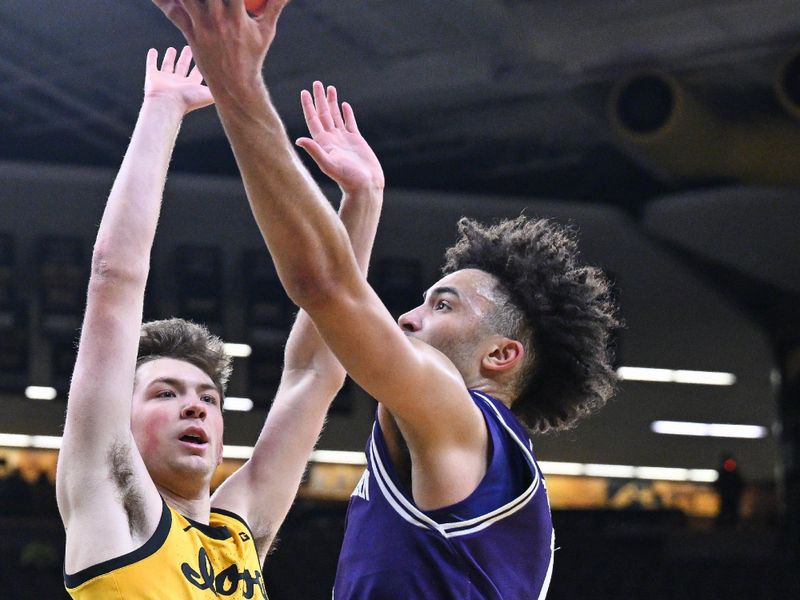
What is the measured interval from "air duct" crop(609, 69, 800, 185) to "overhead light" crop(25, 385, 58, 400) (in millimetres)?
6360

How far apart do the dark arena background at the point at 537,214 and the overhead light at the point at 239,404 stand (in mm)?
30

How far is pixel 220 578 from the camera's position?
238 cm

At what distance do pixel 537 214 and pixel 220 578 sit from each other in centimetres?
948

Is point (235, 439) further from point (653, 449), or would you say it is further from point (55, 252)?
point (653, 449)

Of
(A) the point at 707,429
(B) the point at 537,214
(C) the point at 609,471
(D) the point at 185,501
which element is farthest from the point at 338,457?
(D) the point at 185,501

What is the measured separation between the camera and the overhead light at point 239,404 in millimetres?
12070

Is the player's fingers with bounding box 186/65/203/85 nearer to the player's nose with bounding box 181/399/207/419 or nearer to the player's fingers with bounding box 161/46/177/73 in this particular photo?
the player's fingers with bounding box 161/46/177/73

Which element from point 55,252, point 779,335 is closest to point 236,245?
point 55,252

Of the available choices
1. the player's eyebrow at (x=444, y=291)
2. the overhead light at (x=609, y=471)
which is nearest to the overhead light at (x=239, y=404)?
the overhead light at (x=609, y=471)

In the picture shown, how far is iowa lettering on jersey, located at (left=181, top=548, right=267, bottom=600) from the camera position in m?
2.28

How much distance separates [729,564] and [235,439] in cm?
509

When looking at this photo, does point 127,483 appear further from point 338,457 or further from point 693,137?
point 338,457

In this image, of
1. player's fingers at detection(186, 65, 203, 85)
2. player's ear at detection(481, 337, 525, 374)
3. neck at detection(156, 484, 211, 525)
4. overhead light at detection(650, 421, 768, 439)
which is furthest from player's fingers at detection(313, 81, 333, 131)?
overhead light at detection(650, 421, 768, 439)

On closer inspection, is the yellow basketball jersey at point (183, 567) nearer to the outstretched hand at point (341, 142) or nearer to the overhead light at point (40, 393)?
the outstretched hand at point (341, 142)
